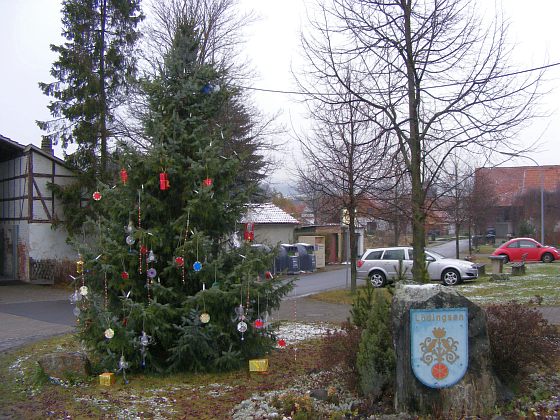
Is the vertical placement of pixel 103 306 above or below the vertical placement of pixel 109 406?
above

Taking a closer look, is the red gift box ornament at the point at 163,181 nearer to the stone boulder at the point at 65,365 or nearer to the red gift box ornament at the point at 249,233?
the red gift box ornament at the point at 249,233

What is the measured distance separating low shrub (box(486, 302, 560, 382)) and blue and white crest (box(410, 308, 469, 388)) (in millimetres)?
1009

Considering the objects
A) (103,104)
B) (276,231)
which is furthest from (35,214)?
(276,231)

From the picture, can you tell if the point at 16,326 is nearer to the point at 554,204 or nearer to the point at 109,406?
the point at 109,406

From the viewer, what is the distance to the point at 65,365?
8.40 meters

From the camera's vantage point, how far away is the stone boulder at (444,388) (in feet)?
18.9

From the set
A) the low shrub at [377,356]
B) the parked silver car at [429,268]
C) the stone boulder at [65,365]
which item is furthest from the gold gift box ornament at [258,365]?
the parked silver car at [429,268]

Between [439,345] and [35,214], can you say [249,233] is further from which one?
[35,214]

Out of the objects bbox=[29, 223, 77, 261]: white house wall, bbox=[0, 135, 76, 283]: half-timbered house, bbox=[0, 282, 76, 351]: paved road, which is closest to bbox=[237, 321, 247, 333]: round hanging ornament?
bbox=[0, 282, 76, 351]: paved road

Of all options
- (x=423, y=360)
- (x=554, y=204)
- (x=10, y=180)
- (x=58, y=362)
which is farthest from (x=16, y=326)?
(x=554, y=204)

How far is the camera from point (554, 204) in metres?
46.7

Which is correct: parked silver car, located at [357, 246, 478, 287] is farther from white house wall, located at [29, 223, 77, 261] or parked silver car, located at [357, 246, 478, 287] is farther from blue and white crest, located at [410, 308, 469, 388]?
blue and white crest, located at [410, 308, 469, 388]

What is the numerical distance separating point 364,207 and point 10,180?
1886 centimetres

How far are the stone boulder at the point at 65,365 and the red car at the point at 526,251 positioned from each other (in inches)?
1183
